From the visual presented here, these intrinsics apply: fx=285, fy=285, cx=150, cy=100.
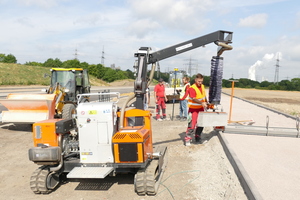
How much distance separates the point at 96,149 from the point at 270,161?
390 centimetres

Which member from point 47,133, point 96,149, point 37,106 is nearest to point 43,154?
point 47,133

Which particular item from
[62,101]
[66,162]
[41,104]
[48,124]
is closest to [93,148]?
[66,162]

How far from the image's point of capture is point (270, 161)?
6379 mm

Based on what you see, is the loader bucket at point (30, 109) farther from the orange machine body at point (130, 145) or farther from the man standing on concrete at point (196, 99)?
the orange machine body at point (130, 145)

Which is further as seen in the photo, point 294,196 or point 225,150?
point 225,150

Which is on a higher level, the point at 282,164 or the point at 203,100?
the point at 203,100

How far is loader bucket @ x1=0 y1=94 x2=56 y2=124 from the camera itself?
9617 millimetres

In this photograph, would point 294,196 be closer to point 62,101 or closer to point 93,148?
point 93,148

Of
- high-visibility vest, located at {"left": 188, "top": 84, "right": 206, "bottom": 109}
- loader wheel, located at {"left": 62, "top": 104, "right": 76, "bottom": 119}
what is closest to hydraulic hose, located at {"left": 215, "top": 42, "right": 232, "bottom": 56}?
high-visibility vest, located at {"left": 188, "top": 84, "right": 206, "bottom": 109}

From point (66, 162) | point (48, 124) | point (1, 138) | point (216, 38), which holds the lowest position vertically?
point (1, 138)

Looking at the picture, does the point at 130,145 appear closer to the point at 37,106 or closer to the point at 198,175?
the point at 198,175

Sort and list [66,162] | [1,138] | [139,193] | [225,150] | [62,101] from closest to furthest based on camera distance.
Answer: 1. [139,193]
2. [66,162]
3. [225,150]
4. [1,138]
5. [62,101]

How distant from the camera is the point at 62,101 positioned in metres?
10.8

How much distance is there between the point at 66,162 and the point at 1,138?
206 inches
